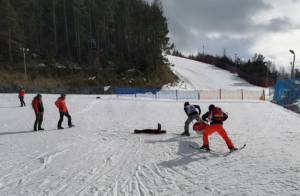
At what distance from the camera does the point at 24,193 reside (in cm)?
358

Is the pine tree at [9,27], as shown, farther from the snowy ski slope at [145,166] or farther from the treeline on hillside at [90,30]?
the snowy ski slope at [145,166]

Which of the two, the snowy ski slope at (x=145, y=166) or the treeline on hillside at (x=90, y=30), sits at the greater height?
the treeline on hillside at (x=90, y=30)

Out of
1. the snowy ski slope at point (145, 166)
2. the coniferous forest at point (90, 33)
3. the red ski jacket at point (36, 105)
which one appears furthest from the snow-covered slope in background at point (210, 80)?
the snowy ski slope at point (145, 166)

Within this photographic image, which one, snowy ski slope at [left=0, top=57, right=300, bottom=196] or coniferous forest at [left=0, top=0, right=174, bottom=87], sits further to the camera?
coniferous forest at [left=0, top=0, right=174, bottom=87]

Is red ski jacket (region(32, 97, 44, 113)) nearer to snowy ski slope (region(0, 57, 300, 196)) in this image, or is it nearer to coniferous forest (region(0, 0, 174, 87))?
snowy ski slope (region(0, 57, 300, 196))

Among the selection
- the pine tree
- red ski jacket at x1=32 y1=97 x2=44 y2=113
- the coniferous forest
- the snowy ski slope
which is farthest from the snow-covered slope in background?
the snowy ski slope

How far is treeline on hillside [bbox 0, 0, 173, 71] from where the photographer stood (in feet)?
121

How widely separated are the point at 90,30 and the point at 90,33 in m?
0.56

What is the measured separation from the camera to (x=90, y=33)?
3922cm

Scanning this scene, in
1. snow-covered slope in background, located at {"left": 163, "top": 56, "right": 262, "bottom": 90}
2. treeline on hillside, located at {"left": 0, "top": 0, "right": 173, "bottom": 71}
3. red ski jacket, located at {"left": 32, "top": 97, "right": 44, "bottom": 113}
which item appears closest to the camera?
red ski jacket, located at {"left": 32, "top": 97, "right": 44, "bottom": 113}

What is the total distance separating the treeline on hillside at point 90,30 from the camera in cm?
3681

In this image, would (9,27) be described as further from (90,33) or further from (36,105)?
(36,105)

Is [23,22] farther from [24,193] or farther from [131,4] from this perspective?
[24,193]

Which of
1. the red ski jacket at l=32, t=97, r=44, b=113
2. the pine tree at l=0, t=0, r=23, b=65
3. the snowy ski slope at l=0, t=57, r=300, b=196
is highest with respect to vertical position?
the pine tree at l=0, t=0, r=23, b=65
